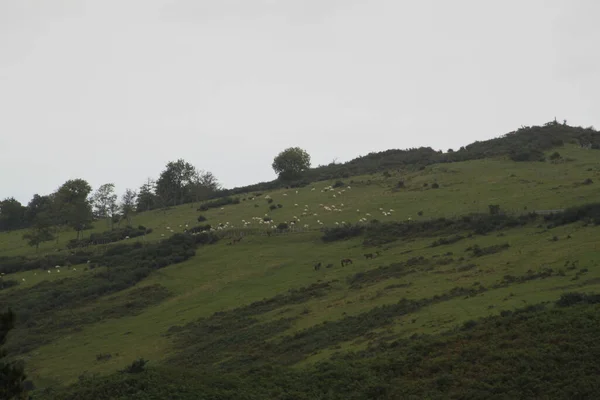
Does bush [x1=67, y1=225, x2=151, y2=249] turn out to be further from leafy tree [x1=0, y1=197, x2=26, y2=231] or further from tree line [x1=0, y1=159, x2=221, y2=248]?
leafy tree [x1=0, y1=197, x2=26, y2=231]

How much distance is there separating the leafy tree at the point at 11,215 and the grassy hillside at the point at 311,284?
136 ft

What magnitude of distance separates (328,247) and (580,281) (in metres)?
33.7

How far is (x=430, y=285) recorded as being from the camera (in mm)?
52844

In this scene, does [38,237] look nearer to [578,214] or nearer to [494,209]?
[494,209]

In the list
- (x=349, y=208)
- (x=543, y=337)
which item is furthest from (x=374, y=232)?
(x=543, y=337)

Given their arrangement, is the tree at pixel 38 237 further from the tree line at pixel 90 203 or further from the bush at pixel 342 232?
the bush at pixel 342 232

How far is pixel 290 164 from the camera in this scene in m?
133

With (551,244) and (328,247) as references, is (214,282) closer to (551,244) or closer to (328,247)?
(328,247)

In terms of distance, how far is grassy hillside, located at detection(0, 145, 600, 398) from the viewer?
45719mm

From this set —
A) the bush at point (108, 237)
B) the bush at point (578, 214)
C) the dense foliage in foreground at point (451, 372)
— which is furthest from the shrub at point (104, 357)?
the bush at point (108, 237)

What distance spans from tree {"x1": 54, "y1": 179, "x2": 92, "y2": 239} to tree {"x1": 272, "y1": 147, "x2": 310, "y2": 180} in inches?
1382

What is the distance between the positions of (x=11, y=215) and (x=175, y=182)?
35.1 meters

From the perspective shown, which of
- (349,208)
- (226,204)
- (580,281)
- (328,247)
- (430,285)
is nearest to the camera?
(580,281)

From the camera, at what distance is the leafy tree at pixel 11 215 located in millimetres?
138500
